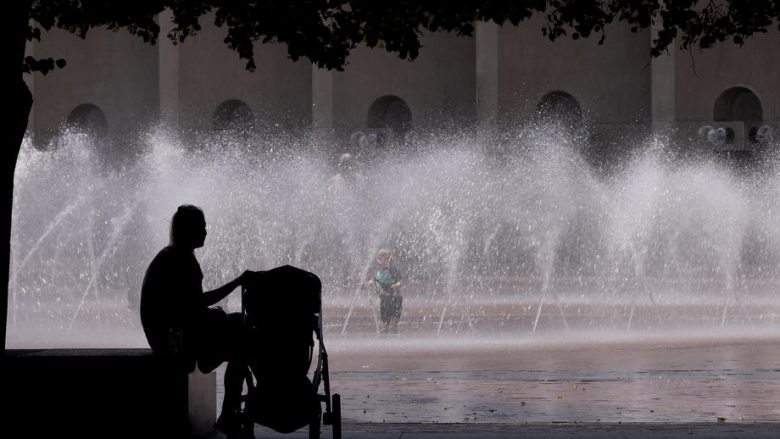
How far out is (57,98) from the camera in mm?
52281

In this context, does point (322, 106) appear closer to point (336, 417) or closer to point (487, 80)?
point (487, 80)

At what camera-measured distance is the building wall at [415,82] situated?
47719 millimetres

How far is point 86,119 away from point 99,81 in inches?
55.7

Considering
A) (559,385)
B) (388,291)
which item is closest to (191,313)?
(559,385)

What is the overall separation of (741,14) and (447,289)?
23.5 m

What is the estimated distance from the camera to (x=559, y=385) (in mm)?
13969

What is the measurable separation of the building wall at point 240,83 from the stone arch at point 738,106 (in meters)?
12.9

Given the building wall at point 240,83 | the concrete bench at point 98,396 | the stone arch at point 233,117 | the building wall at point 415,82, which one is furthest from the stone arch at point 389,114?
the concrete bench at point 98,396

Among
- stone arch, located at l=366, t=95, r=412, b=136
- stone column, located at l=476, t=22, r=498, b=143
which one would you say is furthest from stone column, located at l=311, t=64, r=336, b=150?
stone column, located at l=476, t=22, r=498, b=143

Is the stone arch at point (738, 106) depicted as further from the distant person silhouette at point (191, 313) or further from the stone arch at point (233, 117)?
the distant person silhouette at point (191, 313)

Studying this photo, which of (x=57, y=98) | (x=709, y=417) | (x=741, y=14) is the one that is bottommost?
(x=709, y=417)

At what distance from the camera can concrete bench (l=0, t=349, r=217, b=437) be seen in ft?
28.2

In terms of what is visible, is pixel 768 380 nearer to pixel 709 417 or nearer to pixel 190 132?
pixel 709 417

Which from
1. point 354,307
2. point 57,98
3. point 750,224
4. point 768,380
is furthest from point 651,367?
point 57,98
